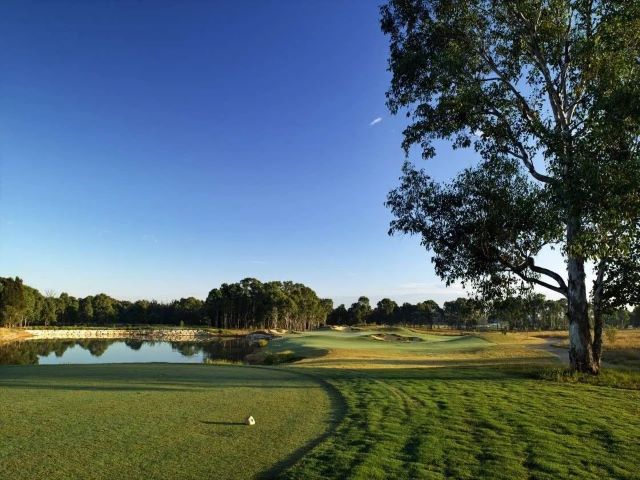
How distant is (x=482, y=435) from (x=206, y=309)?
13387 centimetres

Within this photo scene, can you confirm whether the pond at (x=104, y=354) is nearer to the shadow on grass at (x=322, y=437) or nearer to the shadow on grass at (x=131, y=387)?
the shadow on grass at (x=131, y=387)

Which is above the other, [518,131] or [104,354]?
[518,131]

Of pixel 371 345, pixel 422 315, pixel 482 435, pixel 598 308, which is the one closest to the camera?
pixel 482 435

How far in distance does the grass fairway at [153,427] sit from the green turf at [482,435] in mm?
856

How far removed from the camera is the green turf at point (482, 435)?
6945mm

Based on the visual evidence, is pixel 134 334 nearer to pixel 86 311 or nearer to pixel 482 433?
pixel 86 311

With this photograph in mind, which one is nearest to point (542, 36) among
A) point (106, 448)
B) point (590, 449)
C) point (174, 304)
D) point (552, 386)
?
point (552, 386)

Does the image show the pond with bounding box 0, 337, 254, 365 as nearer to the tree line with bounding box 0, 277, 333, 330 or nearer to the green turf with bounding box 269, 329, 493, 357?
the green turf with bounding box 269, 329, 493, 357

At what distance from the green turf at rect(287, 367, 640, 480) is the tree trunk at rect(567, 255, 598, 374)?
8.83 ft

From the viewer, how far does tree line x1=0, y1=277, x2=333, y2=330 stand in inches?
4904

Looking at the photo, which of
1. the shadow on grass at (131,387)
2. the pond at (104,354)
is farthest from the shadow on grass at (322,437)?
the pond at (104,354)

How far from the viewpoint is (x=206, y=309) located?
448ft

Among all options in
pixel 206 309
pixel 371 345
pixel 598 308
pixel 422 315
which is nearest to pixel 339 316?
pixel 422 315

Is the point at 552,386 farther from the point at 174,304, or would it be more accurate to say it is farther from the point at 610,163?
the point at 174,304
